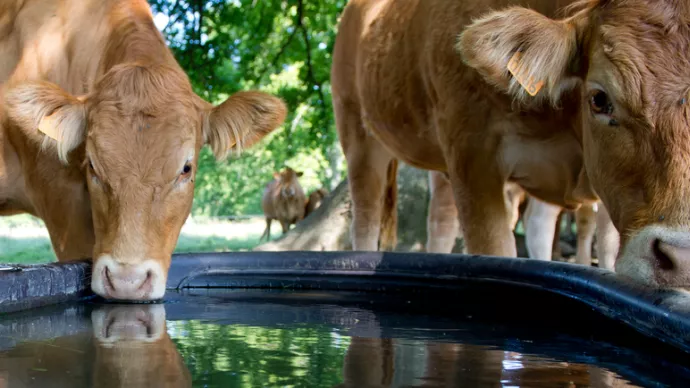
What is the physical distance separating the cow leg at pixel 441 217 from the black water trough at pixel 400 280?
354cm

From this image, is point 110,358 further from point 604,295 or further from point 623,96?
point 623,96

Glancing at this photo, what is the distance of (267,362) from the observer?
7.24ft

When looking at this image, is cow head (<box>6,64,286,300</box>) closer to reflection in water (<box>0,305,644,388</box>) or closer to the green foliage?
reflection in water (<box>0,305,644,388</box>)

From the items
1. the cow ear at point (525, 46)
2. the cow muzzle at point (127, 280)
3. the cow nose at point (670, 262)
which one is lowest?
the cow muzzle at point (127, 280)

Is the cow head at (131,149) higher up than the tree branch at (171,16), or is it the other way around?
the tree branch at (171,16)

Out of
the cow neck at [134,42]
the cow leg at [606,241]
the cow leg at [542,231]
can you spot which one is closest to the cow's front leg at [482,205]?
the cow neck at [134,42]

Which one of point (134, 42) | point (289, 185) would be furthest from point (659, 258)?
point (289, 185)

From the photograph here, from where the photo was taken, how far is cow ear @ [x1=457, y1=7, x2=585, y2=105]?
3182 millimetres

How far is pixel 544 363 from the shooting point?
7.45 feet

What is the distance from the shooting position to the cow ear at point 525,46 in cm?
318

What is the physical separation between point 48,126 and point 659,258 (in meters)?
2.66

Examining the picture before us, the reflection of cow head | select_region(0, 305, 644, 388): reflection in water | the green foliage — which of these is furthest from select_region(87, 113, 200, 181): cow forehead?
the green foliage

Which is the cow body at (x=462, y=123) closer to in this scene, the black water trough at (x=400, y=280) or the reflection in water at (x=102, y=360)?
the black water trough at (x=400, y=280)

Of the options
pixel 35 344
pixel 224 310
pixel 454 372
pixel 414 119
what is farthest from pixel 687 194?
pixel 414 119
